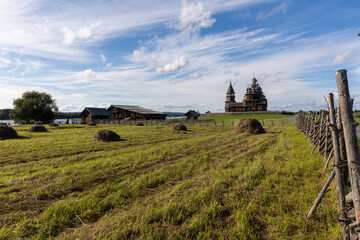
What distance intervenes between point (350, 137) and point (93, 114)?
51.2 metres

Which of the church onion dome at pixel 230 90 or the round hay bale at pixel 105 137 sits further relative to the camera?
the church onion dome at pixel 230 90

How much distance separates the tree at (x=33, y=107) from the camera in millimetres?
→ 46469

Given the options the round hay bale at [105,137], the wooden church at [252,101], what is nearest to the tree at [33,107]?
the round hay bale at [105,137]

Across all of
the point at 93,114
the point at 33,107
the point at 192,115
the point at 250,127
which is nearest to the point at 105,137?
the point at 250,127

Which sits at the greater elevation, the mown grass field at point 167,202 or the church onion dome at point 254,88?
the church onion dome at point 254,88

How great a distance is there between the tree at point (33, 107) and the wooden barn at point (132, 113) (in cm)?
1610

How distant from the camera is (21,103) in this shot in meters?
46.8

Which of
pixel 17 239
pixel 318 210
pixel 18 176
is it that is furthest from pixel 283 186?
pixel 18 176

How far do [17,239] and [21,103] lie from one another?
59361 mm

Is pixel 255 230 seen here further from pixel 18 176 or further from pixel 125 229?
pixel 18 176

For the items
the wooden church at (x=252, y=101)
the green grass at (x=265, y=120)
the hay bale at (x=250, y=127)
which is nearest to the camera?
the hay bale at (x=250, y=127)

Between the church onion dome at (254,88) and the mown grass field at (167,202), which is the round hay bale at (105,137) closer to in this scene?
the mown grass field at (167,202)

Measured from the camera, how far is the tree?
46469 millimetres

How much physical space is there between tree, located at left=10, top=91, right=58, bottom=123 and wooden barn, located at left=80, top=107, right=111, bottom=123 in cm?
963
